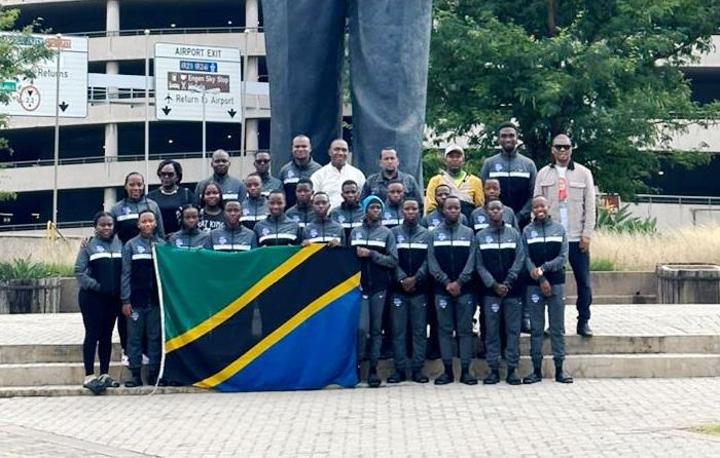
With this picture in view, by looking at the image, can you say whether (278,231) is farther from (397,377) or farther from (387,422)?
(387,422)

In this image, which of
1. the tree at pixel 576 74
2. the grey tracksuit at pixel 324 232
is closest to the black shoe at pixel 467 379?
the grey tracksuit at pixel 324 232

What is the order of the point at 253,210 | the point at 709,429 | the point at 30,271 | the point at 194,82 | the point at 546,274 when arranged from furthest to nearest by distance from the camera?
the point at 194,82 < the point at 30,271 < the point at 253,210 < the point at 546,274 < the point at 709,429

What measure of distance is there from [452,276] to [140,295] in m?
2.91

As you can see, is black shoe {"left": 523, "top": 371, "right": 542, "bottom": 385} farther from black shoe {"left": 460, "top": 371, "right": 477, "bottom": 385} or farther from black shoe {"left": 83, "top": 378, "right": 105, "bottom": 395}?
black shoe {"left": 83, "top": 378, "right": 105, "bottom": 395}

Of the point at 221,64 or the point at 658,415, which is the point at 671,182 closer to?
the point at 221,64

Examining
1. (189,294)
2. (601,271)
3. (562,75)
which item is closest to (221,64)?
(562,75)

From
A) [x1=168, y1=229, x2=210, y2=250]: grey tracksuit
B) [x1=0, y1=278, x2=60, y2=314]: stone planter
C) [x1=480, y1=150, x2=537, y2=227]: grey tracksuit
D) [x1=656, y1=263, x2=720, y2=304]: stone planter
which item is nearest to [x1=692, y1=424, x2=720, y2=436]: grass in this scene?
[x1=480, y1=150, x2=537, y2=227]: grey tracksuit

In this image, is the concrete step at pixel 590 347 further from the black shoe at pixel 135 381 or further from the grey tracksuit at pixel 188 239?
the grey tracksuit at pixel 188 239

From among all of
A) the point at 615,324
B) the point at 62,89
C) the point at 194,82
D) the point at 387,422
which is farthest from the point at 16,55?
the point at 387,422

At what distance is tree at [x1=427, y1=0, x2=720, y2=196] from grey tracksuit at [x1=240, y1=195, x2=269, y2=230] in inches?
535

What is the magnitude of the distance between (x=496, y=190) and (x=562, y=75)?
14.2 metres

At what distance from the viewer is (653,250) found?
22125 mm

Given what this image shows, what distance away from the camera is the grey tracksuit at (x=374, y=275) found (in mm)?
12539

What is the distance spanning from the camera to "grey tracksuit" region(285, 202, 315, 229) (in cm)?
1303
